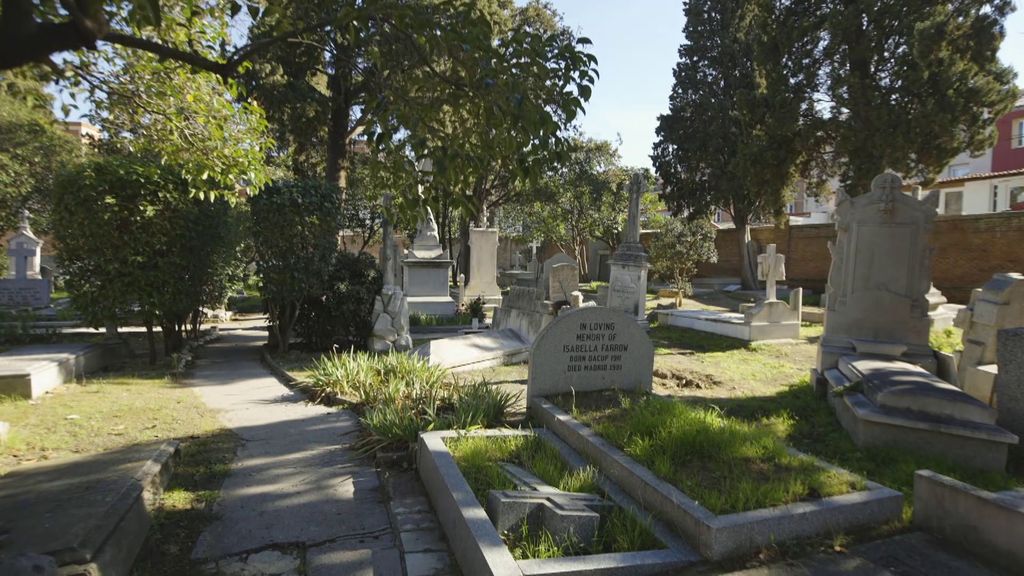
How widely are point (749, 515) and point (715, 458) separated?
82 cm

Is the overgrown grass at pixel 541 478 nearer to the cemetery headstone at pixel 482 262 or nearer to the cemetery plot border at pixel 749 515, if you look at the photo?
the cemetery plot border at pixel 749 515

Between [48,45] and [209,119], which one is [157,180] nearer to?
[209,119]

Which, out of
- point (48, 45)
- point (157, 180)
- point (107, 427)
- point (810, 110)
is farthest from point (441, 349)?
point (810, 110)

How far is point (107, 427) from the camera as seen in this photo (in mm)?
5906

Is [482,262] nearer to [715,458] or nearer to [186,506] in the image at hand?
[186,506]

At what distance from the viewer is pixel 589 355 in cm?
596

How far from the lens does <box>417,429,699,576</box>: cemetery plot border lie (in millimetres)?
2793

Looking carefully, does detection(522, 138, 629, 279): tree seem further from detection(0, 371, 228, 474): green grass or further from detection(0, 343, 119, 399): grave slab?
detection(0, 371, 228, 474): green grass

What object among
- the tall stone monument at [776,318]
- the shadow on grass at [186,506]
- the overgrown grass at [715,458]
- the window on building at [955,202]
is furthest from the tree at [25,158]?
the window on building at [955,202]

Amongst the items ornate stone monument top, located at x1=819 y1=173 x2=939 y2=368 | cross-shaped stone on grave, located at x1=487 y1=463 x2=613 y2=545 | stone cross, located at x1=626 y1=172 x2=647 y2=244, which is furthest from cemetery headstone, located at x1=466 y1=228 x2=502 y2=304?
cross-shaped stone on grave, located at x1=487 y1=463 x2=613 y2=545

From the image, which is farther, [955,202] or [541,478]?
[955,202]

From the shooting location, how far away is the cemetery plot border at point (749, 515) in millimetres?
3064

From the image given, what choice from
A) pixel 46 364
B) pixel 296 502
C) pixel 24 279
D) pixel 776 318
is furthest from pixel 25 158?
pixel 776 318

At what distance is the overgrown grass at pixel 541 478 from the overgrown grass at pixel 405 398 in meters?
0.62
